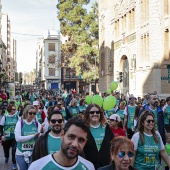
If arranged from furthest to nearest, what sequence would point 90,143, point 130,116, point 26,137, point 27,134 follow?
point 130,116
point 27,134
point 26,137
point 90,143

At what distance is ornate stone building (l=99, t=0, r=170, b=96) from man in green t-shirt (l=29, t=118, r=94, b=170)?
920 inches

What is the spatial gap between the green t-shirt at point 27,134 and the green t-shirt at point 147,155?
2.12 m

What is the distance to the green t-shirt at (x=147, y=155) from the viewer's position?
491 centimetres

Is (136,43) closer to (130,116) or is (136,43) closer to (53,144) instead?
(130,116)

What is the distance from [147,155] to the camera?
4.96 meters

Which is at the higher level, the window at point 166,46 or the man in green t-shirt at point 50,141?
the window at point 166,46

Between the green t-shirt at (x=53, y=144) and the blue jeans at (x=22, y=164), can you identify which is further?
the blue jeans at (x=22, y=164)

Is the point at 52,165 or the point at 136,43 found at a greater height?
the point at 136,43

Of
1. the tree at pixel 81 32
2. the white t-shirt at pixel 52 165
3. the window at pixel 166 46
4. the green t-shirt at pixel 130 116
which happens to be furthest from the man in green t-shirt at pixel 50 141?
the tree at pixel 81 32

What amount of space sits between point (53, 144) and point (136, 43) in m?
26.4

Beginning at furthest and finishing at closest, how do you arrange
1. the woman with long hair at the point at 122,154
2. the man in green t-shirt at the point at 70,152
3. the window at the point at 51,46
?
1. the window at the point at 51,46
2. the woman with long hair at the point at 122,154
3. the man in green t-shirt at the point at 70,152

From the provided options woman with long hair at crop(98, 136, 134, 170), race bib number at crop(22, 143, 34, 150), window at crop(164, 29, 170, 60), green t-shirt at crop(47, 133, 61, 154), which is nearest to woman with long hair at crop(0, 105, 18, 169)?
race bib number at crop(22, 143, 34, 150)

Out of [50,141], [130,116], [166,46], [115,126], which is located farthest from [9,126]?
[166,46]

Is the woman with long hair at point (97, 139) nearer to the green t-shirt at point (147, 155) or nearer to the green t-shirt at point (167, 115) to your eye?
the green t-shirt at point (147, 155)
